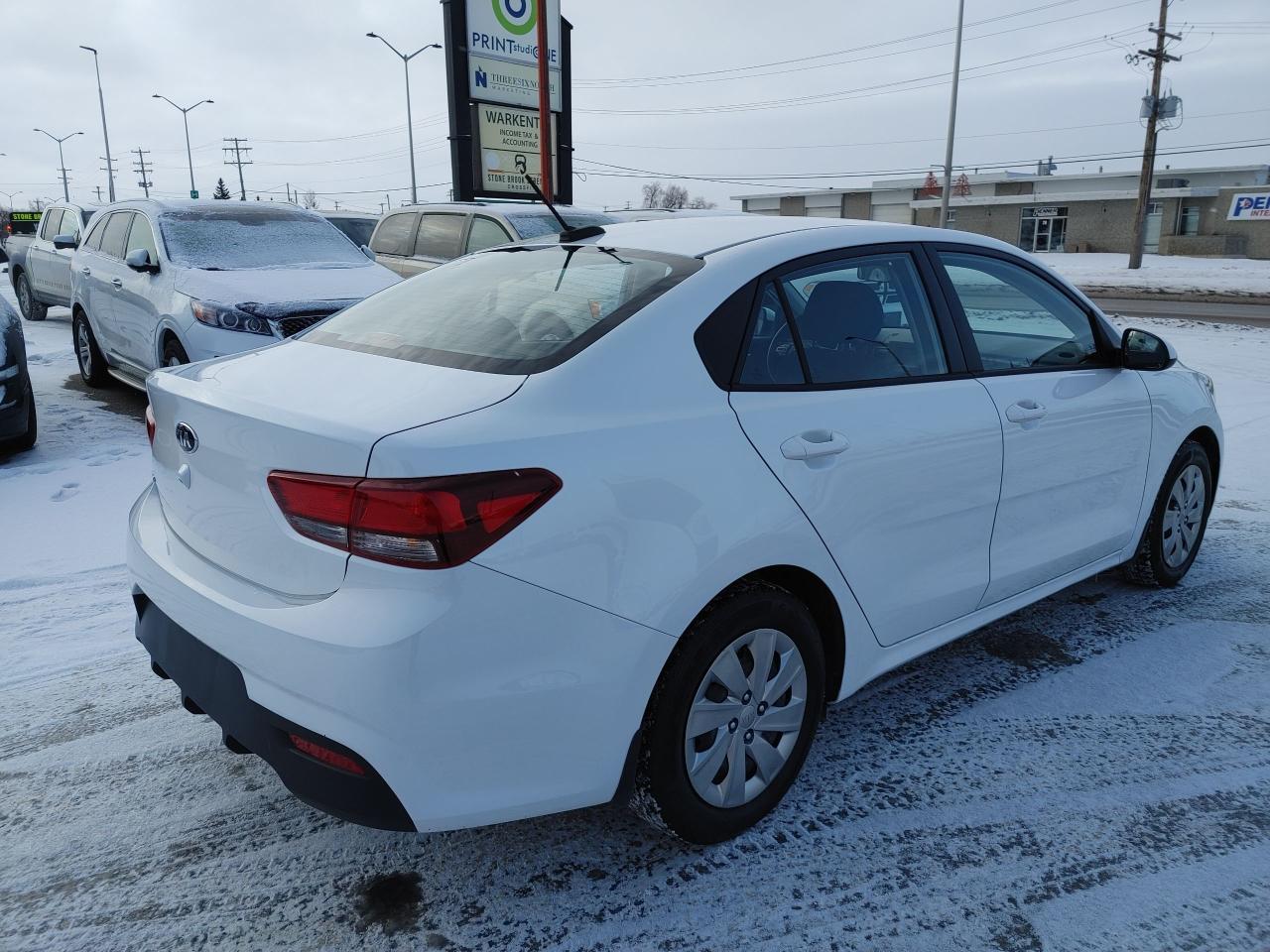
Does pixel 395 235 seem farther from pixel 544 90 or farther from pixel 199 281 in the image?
pixel 199 281

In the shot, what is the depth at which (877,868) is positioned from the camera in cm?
257

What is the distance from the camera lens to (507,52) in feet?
48.8

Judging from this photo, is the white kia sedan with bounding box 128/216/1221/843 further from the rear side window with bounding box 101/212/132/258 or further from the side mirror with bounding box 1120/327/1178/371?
the rear side window with bounding box 101/212/132/258

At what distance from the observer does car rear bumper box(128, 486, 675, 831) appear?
1.98m

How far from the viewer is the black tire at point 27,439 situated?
22.1ft

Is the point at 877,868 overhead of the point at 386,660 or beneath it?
beneath

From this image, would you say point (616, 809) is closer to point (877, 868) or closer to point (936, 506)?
point (877, 868)

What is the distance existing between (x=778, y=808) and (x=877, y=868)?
36 centimetres

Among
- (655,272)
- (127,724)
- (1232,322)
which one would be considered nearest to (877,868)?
(655,272)

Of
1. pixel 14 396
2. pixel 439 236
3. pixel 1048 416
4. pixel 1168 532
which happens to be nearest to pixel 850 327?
pixel 1048 416

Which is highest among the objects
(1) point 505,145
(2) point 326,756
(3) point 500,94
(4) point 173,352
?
(3) point 500,94

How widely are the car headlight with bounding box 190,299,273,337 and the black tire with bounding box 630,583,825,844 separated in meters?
5.33

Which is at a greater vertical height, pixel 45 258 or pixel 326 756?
pixel 45 258

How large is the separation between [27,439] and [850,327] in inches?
249
